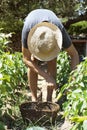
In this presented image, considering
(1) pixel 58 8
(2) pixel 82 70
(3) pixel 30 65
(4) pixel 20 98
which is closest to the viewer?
(2) pixel 82 70

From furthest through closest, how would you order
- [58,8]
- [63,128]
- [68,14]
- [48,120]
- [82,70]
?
[68,14], [58,8], [48,120], [63,128], [82,70]

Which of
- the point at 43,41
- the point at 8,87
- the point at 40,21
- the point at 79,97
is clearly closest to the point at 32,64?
the point at 43,41

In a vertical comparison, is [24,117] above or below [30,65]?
below

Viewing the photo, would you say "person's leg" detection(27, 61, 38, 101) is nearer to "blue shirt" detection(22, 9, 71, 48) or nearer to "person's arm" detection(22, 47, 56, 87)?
"person's arm" detection(22, 47, 56, 87)

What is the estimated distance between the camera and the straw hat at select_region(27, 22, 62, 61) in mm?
3920

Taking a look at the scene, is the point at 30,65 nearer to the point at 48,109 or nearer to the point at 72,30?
the point at 48,109

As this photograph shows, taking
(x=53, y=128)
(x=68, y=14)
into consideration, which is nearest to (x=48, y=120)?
(x=53, y=128)

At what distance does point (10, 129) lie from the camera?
3389 mm

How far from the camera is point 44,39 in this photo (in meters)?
3.89

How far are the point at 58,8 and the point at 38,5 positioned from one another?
96 cm

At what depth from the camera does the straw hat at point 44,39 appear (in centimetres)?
392

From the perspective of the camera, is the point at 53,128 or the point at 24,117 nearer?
the point at 53,128

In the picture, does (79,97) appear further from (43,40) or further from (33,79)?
(33,79)

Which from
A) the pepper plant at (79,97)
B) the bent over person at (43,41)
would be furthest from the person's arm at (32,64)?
the pepper plant at (79,97)
